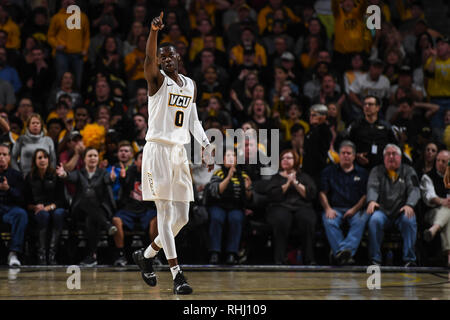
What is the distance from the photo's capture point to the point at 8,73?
11.6 meters

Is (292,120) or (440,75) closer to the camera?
(292,120)

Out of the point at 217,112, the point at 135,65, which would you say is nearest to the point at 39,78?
the point at 135,65

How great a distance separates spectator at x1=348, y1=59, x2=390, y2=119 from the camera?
1138 centimetres

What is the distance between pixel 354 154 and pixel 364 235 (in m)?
1.05

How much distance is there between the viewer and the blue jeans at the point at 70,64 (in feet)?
38.8

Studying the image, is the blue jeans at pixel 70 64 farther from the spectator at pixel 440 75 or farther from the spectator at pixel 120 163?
the spectator at pixel 440 75

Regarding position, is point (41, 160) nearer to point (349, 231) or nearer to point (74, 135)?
point (74, 135)

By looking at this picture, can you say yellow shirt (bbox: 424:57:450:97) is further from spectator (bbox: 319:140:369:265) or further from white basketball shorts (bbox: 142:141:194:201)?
white basketball shorts (bbox: 142:141:194:201)

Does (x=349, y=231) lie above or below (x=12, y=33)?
below

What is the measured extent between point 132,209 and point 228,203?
122cm

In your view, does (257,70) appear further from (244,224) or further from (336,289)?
(336,289)

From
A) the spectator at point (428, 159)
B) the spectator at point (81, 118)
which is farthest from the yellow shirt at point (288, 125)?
the spectator at point (81, 118)

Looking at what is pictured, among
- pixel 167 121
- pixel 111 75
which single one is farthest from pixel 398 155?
pixel 111 75

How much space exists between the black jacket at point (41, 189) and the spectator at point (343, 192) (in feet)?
11.2
